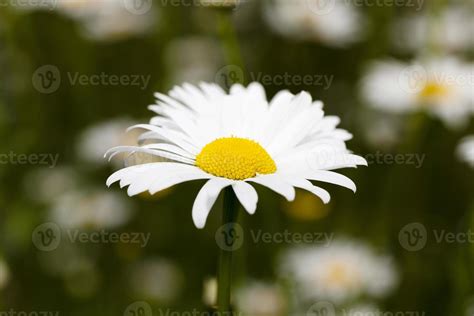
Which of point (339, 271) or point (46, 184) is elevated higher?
point (46, 184)

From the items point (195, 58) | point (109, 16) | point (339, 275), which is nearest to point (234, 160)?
point (339, 275)

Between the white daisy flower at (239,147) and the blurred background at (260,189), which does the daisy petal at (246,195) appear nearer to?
the white daisy flower at (239,147)

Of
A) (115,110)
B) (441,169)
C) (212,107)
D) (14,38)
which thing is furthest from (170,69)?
(212,107)

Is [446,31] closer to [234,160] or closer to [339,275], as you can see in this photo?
[339,275]

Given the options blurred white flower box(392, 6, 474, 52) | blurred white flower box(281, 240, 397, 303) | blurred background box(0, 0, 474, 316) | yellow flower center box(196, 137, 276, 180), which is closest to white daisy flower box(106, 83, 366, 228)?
yellow flower center box(196, 137, 276, 180)

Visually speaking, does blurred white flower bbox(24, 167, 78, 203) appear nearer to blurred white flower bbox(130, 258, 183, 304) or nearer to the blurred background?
the blurred background

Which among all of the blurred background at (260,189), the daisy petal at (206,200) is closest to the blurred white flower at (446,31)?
the blurred background at (260,189)
